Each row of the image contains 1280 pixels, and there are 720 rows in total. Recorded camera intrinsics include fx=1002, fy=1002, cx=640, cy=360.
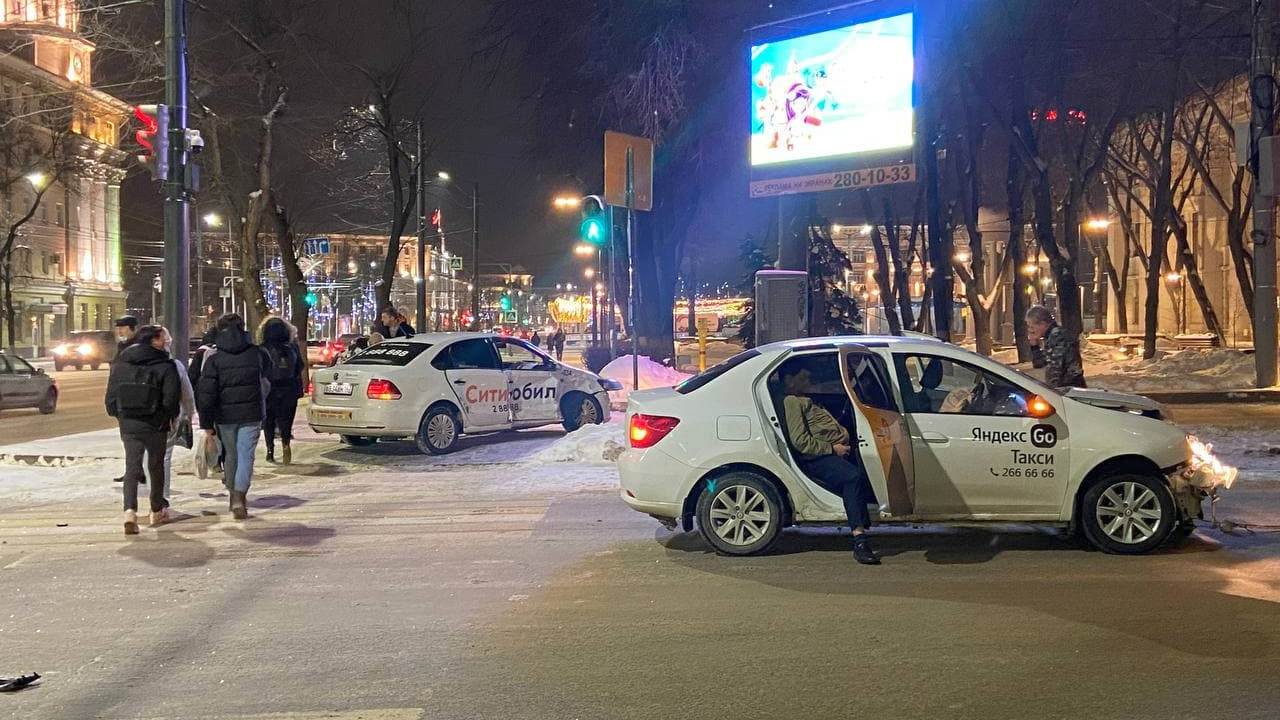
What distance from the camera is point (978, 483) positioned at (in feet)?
24.0

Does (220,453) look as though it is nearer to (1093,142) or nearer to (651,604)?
(651,604)

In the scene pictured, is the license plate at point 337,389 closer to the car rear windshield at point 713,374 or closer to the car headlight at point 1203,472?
the car rear windshield at point 713,374

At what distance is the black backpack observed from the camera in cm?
834

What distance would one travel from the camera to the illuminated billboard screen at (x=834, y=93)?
644 inches

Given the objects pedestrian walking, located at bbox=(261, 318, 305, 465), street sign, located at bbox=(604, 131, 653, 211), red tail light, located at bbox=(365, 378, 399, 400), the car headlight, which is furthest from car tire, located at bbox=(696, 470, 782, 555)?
street sign, located at bbox=(604, 131, 653, 211)

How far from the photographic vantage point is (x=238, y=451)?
9242 mm

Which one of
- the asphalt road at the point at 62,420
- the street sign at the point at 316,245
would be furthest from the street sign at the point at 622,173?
the street sign at the point at 316,245

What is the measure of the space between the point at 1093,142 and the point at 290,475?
28383 millimetres

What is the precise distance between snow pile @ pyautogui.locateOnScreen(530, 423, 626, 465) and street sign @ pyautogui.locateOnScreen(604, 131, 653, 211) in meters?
3.69

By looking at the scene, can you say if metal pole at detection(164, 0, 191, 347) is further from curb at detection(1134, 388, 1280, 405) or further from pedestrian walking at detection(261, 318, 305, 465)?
curb at detection(1134, 388, 1280, 405)

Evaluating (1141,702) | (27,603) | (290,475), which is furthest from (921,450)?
(290,475)

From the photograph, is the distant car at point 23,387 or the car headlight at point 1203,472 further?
the distant car at point 23,387

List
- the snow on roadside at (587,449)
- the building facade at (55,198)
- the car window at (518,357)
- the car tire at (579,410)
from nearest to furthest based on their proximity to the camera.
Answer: the snow on roadside at (587,449), the car window at (518,357), the car tire at (579,410), the building facade at (55,198)

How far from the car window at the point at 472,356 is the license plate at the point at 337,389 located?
4.36 ft
